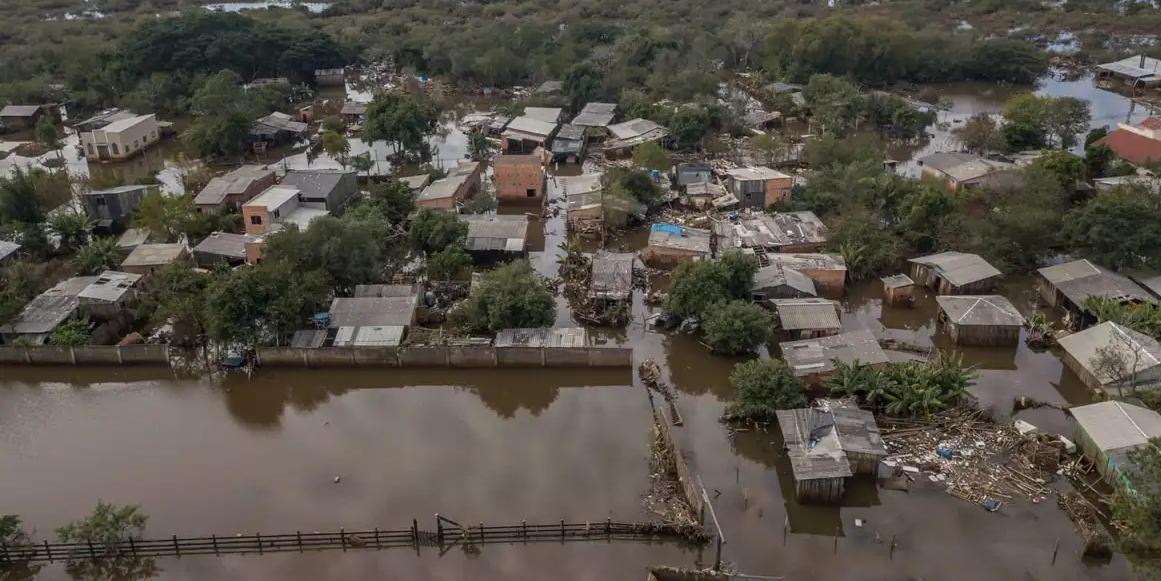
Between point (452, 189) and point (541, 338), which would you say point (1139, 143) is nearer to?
point (541, 338)

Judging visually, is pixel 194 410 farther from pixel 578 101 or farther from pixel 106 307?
pixel 578 101

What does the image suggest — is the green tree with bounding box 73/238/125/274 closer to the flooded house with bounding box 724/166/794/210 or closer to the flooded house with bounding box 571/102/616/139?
the flooded house with bounding box 724/166/794/210

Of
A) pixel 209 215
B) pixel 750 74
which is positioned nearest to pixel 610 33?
pixel 750 74

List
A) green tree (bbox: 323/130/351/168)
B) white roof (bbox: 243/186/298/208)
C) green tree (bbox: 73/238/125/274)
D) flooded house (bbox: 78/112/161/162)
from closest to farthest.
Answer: green tree (bbox: 73/238/125/274), white roof (bbox: 243/186/298/208), green tree (bbox: 323/130/351/168), flooded house (bbox: 78/112/161/162)

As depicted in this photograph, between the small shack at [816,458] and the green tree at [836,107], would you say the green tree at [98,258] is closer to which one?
the small shack at [816,458]

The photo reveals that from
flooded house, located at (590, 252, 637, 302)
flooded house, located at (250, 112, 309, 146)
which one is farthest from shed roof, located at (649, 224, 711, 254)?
flooded house, located at (250, 112, 309, 146)

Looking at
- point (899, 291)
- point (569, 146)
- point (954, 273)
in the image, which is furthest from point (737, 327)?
point (569, 146)

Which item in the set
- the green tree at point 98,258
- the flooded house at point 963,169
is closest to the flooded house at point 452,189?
the green tree at point 98,258
